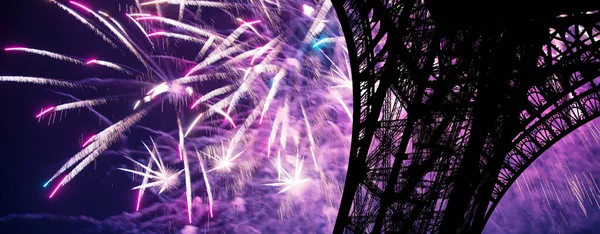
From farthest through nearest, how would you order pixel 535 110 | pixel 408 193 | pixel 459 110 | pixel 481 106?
pixel 535 110
pixel 408 193
pixel 459 110
pixel 481 106

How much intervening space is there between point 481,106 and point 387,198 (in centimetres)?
291

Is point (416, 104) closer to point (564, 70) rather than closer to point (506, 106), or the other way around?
point (506, 106)

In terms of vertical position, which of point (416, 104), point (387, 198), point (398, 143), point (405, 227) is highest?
point (416, 104)

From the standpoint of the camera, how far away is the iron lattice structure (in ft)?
23.4

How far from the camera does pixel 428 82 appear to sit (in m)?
8.05

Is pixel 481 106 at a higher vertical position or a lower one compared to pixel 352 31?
lower

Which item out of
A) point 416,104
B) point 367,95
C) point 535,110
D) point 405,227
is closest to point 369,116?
point 367,95

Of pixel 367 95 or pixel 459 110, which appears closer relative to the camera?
pixel 459 110

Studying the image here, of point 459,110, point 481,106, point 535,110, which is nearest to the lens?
point 481,106

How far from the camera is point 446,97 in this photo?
8422mm

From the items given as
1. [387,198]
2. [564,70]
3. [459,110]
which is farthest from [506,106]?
[387,198]

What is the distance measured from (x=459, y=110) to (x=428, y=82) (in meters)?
0.86

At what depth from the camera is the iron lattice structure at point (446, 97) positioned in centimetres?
713

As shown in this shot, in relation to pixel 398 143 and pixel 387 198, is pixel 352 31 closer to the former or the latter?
pixel 398 143
